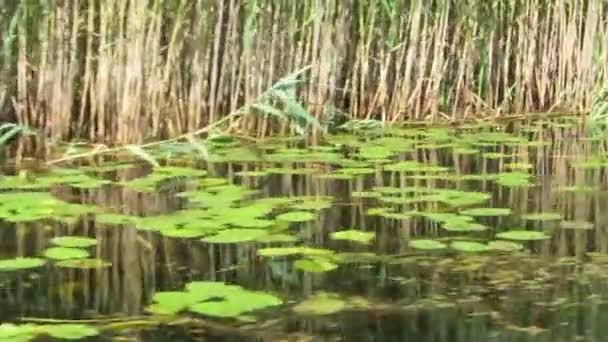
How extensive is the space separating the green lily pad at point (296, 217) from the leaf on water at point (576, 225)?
A: 481mm

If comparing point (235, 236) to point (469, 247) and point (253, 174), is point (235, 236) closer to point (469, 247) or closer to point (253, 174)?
point (469, 247)

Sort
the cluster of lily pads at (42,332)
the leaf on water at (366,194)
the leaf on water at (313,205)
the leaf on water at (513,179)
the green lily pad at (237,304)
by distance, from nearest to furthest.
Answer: the cluster of lily pads at (42,332) < the green lily pad at (237,304) < the leaf on water at (313,205) < the leaf on water at (366,194) < the leaf on water at (513,179)

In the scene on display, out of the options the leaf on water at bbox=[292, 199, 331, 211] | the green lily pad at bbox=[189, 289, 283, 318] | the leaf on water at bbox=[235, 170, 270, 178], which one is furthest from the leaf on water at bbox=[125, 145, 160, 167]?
the green lily pad at bbox=[189, 289, 283, 318]

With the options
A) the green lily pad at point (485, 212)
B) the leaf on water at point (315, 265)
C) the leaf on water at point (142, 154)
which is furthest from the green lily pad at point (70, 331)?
the leaf on water at point (142, 154)

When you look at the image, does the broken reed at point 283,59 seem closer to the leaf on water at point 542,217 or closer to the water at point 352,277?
the water at point 352,277

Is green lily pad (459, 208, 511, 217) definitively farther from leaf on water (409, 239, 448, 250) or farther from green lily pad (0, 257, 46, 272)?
green lily pad (0, 257, 46, 272)

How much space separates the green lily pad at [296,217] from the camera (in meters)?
2.01

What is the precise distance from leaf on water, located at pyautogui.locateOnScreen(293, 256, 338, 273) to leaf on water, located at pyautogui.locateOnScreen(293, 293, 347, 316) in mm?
147

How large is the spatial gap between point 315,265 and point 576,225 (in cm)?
60

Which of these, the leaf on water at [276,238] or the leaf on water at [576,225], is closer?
the leaf on water at [276,238]

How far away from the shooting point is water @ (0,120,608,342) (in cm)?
137

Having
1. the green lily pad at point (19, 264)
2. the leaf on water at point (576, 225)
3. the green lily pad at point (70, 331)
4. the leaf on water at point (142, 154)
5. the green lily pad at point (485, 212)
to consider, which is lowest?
the green lily pad at point (70, 331)

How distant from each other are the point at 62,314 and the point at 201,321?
0.65ft

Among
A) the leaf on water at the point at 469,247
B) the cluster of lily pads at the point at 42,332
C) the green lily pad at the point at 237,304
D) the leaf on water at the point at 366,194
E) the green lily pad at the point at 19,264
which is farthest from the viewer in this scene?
the leaf on water at the point at 366,194
